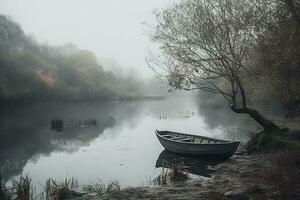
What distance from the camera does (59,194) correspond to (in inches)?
647

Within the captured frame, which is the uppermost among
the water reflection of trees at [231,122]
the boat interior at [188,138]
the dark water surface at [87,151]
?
the boat interior at [188,138]

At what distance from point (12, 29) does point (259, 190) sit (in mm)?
91818

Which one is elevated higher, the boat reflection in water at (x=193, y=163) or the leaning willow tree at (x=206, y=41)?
the leaning willow tree at (x=206, y=41)

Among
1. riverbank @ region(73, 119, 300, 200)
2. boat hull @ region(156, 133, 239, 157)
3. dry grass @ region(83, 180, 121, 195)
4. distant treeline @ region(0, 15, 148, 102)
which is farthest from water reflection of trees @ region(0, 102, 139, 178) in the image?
distant treeline @ region(0, 15, 148, 102)

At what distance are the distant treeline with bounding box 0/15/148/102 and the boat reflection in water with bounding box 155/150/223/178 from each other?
175 ft

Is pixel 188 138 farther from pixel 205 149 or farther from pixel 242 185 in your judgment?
pixel 242 185

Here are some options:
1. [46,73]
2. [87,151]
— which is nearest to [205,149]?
[87,151]

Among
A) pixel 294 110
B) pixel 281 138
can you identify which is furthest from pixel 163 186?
pixel 294 110

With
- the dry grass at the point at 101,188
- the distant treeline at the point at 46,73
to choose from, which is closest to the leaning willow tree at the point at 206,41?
the dry grass at the point at 101,188

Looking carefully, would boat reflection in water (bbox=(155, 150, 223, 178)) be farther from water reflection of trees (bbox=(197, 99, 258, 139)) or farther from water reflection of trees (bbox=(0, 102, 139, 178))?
water reflection of trees (bbox=(197, 99, 258, 139))

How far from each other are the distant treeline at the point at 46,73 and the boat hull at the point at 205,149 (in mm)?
54664

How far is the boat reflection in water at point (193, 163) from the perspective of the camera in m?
22.0

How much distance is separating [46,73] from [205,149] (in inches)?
3180

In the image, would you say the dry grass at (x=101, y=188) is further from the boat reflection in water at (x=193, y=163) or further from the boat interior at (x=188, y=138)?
the boat interior at (x=188, y=138)
